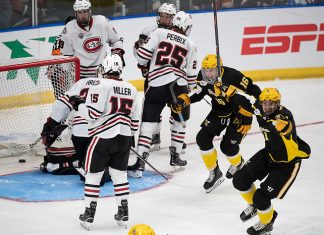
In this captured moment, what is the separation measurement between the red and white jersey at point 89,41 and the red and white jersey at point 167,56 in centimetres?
77

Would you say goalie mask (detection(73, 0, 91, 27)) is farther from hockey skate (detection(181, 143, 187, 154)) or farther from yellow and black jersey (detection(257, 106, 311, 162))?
yellow and black jersey (detection(257, 106, 311, 162))

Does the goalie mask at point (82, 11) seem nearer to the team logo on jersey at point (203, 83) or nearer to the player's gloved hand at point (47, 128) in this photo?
the player's gloved hand at point (47, 128)

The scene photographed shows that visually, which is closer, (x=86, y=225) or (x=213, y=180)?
(x=86, y=225)

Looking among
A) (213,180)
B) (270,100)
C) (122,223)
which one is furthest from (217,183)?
(270,100)

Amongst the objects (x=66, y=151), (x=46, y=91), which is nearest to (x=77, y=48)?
(x=46, y=91)

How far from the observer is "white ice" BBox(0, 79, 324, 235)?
6.71 m

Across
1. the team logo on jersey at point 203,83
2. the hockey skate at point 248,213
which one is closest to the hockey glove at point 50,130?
the team logo on jersey at point 203,83

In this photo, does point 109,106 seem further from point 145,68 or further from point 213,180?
point 145,68

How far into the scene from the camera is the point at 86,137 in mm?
7906

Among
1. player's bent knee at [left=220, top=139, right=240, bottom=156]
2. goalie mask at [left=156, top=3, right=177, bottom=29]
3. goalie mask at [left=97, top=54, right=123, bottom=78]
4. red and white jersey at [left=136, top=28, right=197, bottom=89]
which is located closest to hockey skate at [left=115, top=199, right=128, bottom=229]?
goalie mask at [left=97, top=54, right=123, bottom=78]

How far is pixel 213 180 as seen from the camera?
773cm

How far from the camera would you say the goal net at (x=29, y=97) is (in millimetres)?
8648

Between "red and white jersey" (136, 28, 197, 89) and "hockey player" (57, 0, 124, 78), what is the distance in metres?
0.64

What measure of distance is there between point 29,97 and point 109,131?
8.42ft
